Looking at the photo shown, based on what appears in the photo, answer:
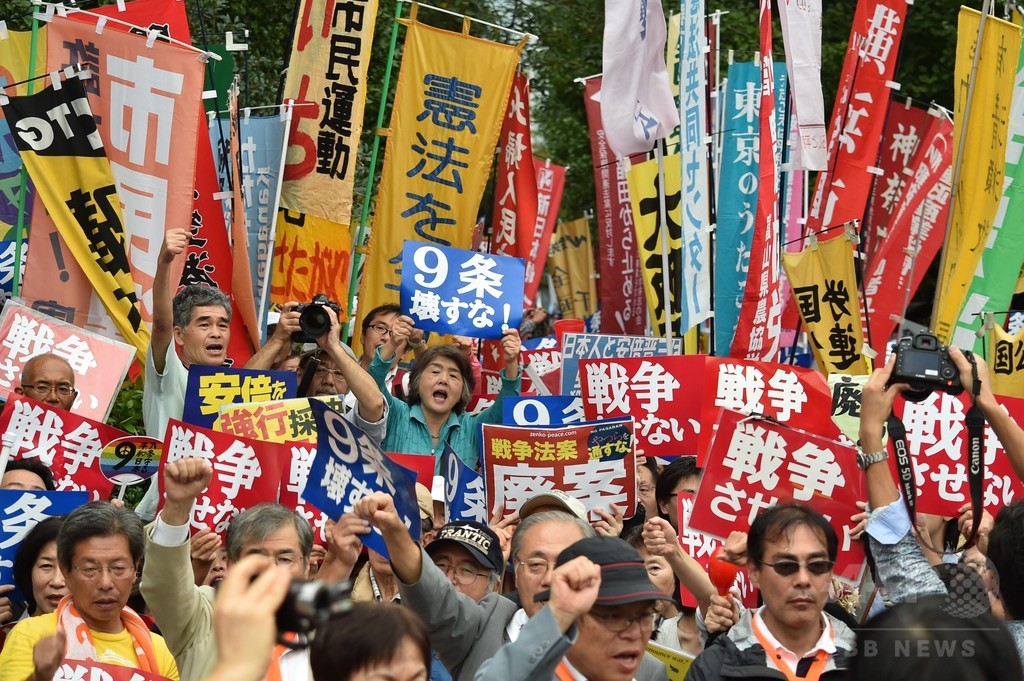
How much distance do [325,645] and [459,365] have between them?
413 cm

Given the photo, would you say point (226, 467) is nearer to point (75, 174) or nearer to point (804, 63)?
point (75, 174)

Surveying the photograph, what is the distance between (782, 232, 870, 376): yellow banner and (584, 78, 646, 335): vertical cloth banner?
3678 millimetres

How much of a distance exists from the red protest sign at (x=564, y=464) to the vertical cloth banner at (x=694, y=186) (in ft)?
9.97

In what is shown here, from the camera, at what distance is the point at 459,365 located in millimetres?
7168

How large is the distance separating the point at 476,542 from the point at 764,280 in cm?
460

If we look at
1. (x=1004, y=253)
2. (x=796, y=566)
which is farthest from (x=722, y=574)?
(x=1004, y=253)

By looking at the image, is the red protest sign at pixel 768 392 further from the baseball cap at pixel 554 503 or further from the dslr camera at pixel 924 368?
the dslr camera at pixel 924 368

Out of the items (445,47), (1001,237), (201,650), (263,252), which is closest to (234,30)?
(445,47)

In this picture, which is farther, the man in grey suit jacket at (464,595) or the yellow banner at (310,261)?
the yellow banner at (310,261)

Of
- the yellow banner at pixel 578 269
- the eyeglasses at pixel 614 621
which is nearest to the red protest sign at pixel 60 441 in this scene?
the eyeglasses at pixel 614 621

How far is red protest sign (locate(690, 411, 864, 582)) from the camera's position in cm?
566

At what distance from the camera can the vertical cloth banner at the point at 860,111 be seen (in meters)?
10.6

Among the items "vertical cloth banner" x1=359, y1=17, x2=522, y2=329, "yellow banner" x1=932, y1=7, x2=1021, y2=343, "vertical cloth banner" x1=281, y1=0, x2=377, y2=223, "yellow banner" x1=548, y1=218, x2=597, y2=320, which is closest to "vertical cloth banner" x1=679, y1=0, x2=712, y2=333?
"vertical cloth banner" x1=359, y1=17, x2=522, y2=329

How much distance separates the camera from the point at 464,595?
13.8ft
